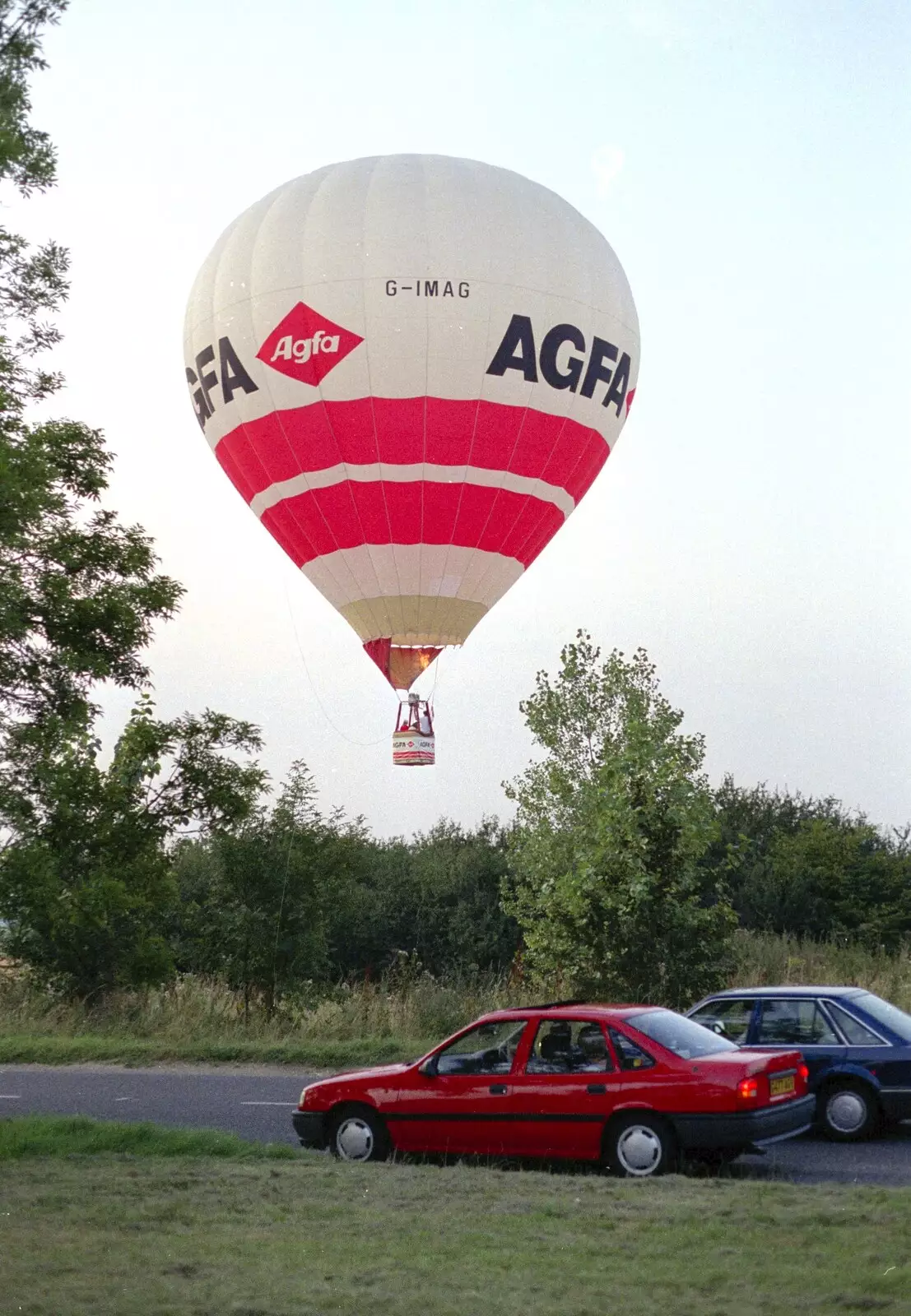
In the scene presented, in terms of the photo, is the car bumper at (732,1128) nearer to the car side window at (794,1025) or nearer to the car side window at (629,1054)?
the car side window at (629,1054)

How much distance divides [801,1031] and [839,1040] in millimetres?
383

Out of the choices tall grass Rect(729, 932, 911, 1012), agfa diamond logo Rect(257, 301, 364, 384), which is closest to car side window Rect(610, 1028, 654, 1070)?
tall grass Rect(729, 932, 911, 1012)

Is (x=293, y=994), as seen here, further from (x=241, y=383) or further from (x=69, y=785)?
(x=69, y=785)

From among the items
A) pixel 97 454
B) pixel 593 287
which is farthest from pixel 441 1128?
pixel 593 287

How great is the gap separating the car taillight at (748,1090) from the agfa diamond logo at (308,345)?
1852cm

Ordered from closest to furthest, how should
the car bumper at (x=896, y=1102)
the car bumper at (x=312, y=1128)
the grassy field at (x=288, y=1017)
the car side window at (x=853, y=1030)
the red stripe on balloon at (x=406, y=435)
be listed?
the car bumper at (x=312, y=1128) < the car bumper at (x=896, y=1102) < the car side window at (x=853, y=1030) < the grassy field at (x=288, y=1017) < the red stripe on balloon at (x=406, y=435)

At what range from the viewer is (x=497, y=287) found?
89.6ft

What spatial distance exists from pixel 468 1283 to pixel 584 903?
1245cm

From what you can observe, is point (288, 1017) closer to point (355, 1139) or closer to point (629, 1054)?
point (355, 1139)

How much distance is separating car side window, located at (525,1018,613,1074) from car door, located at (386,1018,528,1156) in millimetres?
196

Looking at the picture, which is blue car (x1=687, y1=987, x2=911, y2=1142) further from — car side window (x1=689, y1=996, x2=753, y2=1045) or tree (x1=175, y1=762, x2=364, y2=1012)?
tree (x1=175, y1=762, x2=364, y2=1012)

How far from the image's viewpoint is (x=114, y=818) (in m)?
13.3

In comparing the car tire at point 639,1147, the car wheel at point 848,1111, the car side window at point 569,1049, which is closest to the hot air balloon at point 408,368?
the car wheel at point 848,1111

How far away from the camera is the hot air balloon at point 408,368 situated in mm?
27094
